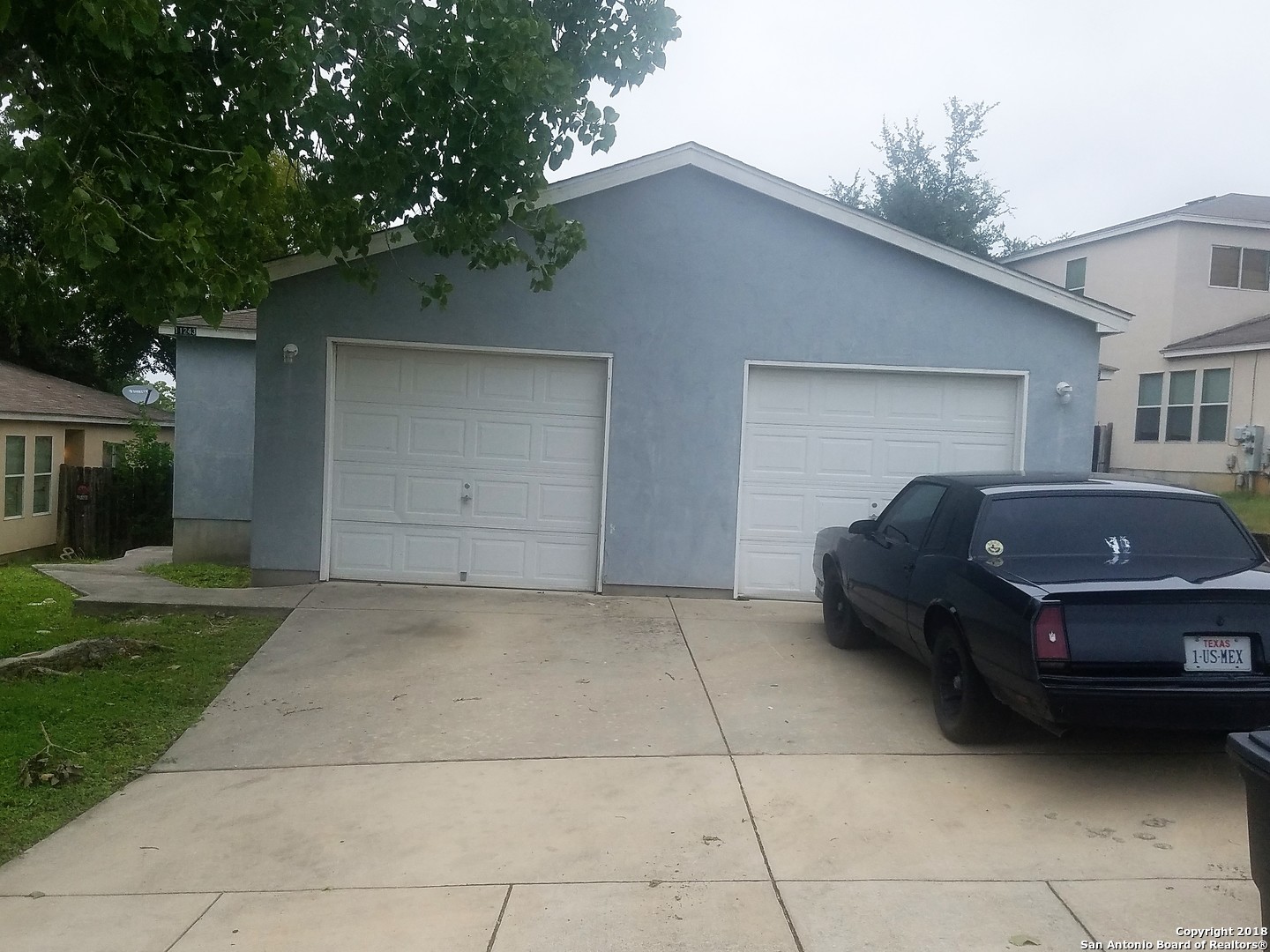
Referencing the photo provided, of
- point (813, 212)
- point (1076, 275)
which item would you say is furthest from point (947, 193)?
point (813, 212)

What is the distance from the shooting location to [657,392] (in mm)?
10367

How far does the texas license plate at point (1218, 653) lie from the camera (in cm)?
499

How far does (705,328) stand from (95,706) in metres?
6.36

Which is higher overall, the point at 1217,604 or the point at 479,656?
the point at 1217,604

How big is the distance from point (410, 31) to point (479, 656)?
5044 millimetres

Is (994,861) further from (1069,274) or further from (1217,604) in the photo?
(1069,274)

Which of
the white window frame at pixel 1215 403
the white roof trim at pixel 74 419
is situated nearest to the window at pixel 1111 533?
the white window frame at pixel 1215 403

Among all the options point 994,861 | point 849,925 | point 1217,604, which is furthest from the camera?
point 1217,604

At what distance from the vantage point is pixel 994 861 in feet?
15.1

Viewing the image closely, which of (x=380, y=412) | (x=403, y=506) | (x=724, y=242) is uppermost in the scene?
(x=724, y=242)

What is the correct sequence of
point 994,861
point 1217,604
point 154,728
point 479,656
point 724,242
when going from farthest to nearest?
point 724,242 → point 479,656 → point 154,728 → point 1217,604 → point 994,861

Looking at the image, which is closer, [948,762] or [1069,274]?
[948,762]

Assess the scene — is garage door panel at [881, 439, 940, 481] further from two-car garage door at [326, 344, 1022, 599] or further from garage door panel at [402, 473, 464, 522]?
garage door panel at [402, 473, 464, 522]

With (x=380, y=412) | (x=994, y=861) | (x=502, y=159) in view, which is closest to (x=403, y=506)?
(x=380, y=412)
